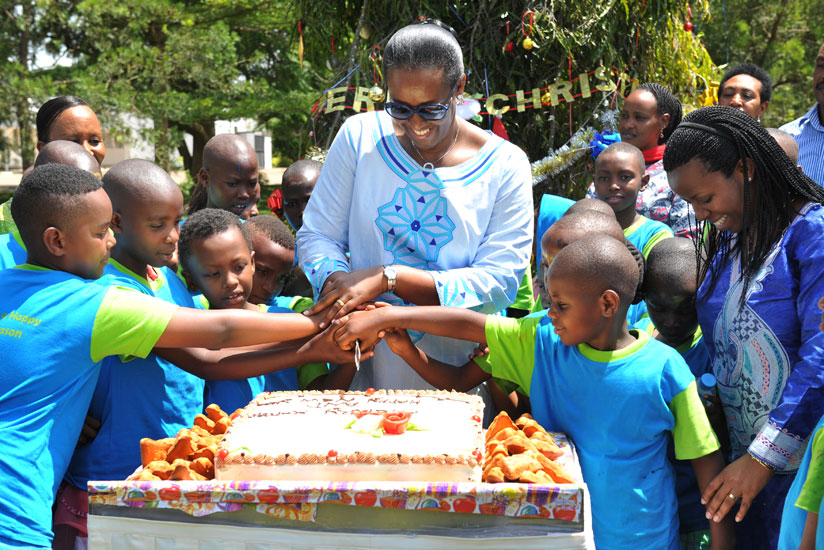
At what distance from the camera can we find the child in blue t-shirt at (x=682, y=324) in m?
2.87

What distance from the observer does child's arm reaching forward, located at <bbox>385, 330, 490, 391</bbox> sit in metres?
2.87

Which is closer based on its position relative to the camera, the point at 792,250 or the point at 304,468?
the point at 304,468

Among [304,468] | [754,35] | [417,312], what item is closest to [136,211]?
[417,312]

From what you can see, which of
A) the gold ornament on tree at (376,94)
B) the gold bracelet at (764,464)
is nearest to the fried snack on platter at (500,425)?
the gold bracelet at (764,464)

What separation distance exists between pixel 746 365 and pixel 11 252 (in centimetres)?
270

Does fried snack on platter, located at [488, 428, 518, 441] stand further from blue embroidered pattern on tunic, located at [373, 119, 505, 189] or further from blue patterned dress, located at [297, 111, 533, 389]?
blue embroidered pattern on tunic, located at [373, 119, 505, 189]

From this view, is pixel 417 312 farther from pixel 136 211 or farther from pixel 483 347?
pixel 136 211

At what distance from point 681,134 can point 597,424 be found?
Result: 99 centimetres

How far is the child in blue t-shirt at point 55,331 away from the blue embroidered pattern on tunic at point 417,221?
695 millimetres

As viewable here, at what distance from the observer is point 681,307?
302cm

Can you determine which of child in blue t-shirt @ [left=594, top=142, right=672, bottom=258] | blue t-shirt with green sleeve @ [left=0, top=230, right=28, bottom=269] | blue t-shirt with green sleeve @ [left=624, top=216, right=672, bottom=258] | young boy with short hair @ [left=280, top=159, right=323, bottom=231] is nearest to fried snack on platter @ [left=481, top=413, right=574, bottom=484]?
blue t-shirt with green sleeve @ [left=624, top=216, right=672, bottom=258]

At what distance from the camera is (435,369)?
9.64 ft

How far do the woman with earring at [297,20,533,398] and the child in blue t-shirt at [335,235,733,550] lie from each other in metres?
0.39

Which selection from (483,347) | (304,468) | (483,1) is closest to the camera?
(304,468)
